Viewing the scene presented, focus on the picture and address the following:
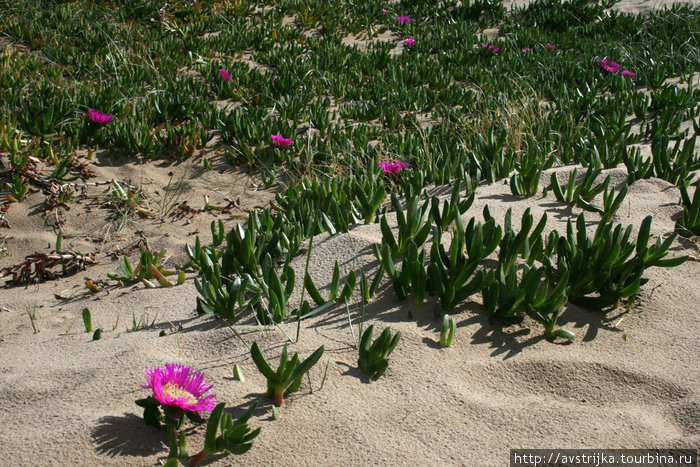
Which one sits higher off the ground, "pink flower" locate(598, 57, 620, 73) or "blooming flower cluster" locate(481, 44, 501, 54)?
"blooming flower cluster" locate(481, 44, 501, 54)

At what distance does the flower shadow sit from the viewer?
1750 millimetres

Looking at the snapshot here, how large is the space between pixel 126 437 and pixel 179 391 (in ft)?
0.64

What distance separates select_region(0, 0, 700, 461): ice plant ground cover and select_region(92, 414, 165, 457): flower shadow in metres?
0.05

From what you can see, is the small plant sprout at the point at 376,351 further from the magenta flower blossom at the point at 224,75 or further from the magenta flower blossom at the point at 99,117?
the magenta flower blossom at the point at 224,75

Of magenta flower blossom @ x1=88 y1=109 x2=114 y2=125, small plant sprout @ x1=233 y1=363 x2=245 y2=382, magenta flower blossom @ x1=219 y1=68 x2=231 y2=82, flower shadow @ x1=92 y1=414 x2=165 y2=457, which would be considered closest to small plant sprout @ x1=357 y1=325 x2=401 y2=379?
small plant sprout @ x1=233 y1=363 x2=245 y2=382

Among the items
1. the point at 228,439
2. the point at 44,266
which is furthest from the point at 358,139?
the point at 228,439

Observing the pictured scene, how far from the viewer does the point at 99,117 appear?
5172 millimetres

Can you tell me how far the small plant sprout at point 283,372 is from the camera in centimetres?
187

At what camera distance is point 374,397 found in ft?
6.55

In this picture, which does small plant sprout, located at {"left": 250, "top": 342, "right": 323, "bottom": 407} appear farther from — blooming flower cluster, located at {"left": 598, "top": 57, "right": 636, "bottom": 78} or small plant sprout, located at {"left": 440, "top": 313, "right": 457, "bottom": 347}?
blooming flower cluster, located at {"left": 598, "top": 57, "right": 636, "bottom": 78}

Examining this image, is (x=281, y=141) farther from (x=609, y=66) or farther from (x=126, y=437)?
(x=609, y=66)

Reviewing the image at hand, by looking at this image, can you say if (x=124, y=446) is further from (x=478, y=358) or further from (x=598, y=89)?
(x=598, y=89)

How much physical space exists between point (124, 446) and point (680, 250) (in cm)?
247

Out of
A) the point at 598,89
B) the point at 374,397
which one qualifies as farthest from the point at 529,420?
the point at 598,89
